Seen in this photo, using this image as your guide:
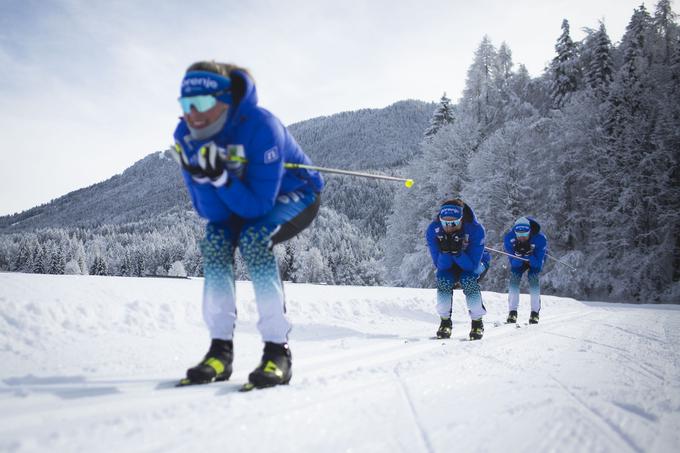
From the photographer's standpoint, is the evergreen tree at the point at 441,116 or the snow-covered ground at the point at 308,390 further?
the evergreen tree at the point at 441,116

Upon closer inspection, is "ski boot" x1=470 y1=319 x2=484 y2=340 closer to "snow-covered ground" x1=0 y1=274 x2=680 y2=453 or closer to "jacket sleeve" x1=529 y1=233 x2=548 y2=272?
"snow-covered ground" x1=0 y1=274 x2=680 y2=453

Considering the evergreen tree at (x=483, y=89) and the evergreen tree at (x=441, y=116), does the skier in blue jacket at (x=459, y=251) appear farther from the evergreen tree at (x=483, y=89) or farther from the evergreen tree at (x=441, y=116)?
the evergreen tree at (x=441, y=116)

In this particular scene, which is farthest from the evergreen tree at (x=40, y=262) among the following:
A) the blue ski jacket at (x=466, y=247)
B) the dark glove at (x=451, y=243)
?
the dark glove at (x=451, y=243)

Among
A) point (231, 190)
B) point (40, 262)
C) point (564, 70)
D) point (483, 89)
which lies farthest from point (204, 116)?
point (40, 262)

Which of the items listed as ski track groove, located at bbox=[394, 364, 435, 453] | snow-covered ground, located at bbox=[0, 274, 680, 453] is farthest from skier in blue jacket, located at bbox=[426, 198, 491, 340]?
ski track groove, located at bbox=[394, 364, 435, 453]

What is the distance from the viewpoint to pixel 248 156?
2246mm

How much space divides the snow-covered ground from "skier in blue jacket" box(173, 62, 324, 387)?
0.22 m

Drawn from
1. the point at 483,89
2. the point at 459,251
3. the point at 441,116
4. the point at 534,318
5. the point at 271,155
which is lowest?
the point at 534,318

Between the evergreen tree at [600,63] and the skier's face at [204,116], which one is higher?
the evergreen tree at [600,63]

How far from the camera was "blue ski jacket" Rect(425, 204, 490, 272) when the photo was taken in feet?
17.3

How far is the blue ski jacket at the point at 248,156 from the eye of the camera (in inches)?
88.4

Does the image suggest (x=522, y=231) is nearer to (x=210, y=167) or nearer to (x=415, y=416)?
(x=415, y=416)

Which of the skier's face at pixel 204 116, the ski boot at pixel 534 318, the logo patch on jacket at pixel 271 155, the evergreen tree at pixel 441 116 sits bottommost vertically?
A: the ski boot at pixel 534 318

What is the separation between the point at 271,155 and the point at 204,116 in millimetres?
429
